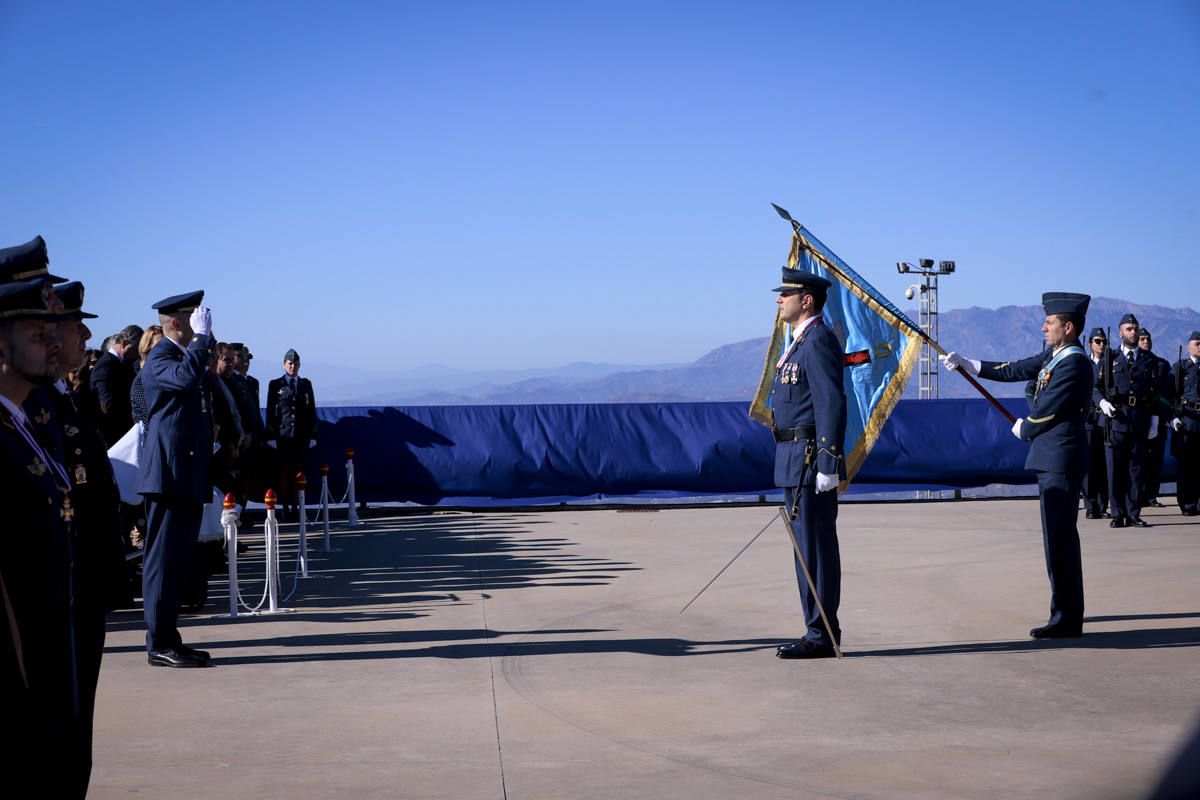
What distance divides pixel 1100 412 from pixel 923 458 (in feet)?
12.4

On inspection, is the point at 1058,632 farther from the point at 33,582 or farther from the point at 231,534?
the point at 33,582

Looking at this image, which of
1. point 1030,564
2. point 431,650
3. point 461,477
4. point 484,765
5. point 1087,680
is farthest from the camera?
point 461,477

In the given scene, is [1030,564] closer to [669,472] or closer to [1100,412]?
[1100,412]

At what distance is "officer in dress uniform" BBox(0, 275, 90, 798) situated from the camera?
10.7 ft

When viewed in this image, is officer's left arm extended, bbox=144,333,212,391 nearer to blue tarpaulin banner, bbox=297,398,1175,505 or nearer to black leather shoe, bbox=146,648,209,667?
black leather shoe, bbox=146,648,209,667

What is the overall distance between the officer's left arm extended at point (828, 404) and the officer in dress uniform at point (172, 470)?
3.63 metres

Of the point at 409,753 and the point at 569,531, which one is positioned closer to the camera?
the point at 409,753

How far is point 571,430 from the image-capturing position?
57.7 ft

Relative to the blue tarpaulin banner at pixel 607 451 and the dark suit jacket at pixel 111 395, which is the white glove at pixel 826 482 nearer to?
the dark suit jacket at pixel 111 395

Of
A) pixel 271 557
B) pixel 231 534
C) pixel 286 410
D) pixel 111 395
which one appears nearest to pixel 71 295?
pixel 231 534

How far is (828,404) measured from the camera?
22.4ft

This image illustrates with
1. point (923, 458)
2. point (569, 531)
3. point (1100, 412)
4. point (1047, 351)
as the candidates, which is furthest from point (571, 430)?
point (1047, 351)

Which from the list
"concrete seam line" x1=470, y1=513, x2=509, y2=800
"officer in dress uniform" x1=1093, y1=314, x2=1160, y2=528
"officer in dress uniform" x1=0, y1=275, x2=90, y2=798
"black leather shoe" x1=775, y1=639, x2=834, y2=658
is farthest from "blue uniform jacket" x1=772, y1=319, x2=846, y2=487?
"officer in dress uniform" x1=1093, y1=314, x2=1160, y2=528

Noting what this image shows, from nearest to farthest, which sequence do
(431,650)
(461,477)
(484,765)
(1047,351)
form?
(484,765), (431,650), (1047,351), (461,477)
